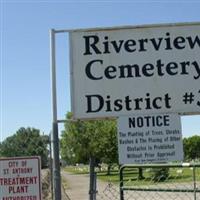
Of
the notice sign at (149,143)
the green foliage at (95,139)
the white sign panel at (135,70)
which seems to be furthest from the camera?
the green foliage at (95,139)

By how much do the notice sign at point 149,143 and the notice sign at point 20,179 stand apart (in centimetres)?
99

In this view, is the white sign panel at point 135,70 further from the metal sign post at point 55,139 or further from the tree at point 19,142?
the tree at point 19,142

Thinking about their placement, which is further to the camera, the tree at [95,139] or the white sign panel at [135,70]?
the tree at [95,139]

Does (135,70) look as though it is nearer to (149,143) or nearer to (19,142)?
(149,143)

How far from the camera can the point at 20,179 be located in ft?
19.6

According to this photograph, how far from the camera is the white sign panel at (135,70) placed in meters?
6.47

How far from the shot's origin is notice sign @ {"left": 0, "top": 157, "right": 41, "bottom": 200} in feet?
19.5

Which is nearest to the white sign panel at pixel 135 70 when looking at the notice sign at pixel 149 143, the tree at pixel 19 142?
the notice sign at pixel 149 143

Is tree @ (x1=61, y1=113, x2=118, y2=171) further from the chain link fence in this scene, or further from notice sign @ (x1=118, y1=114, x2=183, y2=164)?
notice sign @ (x1=118, y1=114, x2=183, y2=164)

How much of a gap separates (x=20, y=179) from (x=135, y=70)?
1856 millimetres

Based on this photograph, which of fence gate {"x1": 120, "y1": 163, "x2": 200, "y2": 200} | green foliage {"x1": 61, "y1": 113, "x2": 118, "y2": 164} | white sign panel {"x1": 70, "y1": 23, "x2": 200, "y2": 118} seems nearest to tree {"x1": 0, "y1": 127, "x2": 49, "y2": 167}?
green foliage {"x1": 61, "y1": 113, "x2": 118, "y2": 164}

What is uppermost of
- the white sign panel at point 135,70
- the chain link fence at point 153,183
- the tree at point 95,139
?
the tree at point 95,139

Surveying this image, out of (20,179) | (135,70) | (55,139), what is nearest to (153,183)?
(135,70)

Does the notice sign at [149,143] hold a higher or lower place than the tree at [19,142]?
lower
